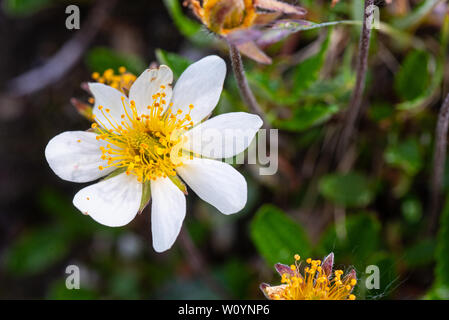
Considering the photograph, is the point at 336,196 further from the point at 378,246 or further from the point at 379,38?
the point at 379,38

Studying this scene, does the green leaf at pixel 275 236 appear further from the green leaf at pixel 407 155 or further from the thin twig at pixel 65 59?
the thin twig at pixel 65 59

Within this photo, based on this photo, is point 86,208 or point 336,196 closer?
point 86,208

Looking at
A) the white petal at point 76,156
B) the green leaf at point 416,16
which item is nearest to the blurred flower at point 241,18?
the white petal at point 76,156

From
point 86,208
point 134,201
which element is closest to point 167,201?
point 134,201

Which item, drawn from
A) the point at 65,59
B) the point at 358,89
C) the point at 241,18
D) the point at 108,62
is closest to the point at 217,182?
the point at 241,18
